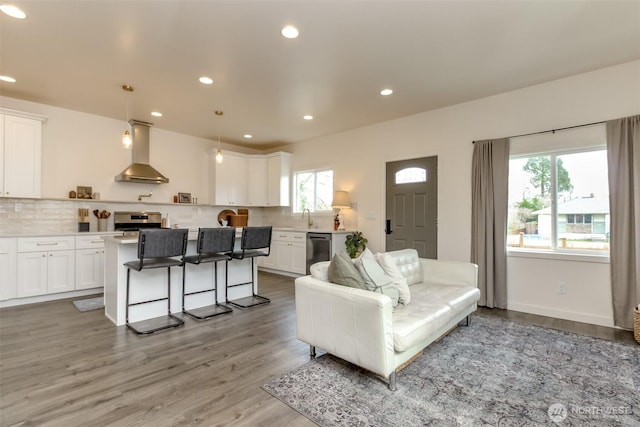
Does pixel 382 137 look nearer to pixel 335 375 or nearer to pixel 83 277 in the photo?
pixel 335 375

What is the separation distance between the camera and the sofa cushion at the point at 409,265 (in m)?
3.36

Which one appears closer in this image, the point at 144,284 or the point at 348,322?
the point at 348,322

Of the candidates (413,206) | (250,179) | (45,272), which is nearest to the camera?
(45,272)

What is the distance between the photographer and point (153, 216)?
18.5ft

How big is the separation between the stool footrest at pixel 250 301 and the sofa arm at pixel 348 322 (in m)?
1.63

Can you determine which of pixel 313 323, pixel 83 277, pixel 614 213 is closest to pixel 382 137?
pixel 614 213

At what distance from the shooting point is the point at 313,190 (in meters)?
6.56

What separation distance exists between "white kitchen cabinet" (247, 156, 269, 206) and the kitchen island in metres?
2.92

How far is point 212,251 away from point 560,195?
4303 mm

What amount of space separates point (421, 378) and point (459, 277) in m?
1.51

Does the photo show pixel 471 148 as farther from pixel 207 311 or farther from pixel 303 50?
pixel 207 311

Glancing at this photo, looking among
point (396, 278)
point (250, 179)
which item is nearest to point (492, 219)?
point (396, 278)

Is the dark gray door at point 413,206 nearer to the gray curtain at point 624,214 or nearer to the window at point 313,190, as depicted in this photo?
the window at point 313,190

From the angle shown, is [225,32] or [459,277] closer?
[225,32]
